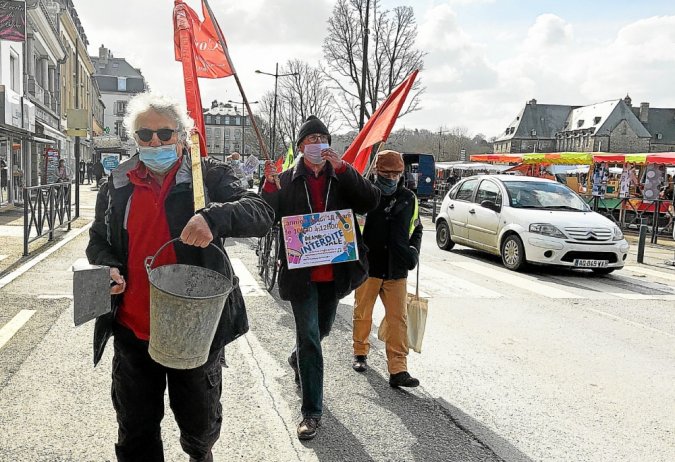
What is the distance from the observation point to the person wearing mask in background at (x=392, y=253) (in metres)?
4.86

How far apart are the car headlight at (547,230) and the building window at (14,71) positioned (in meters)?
18.7

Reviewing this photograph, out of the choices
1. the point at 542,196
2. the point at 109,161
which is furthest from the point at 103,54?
the point at 542,196

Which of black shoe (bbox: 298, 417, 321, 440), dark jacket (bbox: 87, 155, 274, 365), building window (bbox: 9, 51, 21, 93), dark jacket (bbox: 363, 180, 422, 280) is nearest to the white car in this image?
dark jacket (bbox: 363, 180, 422, 280)

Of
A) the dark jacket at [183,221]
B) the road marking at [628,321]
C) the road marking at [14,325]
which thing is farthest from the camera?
the road marking at [628,321]

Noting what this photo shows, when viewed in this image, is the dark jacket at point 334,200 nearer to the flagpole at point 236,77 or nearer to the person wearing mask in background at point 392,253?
the flagpole at point 236,77

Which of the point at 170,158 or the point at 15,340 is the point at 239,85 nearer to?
the point at 170,158

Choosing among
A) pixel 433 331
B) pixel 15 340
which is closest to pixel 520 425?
pixel 433 331

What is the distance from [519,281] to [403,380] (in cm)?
595

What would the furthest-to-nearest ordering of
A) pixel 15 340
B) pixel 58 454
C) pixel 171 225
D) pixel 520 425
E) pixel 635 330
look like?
pixel 635 330, pixel 15 340, pixel 520 425, pixel 58 454, pixel 171 225

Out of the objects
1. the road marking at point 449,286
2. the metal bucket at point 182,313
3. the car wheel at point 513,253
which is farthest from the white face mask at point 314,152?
the car wheel at point 513,253

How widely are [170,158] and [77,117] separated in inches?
595

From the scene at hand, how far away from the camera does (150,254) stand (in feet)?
8.68

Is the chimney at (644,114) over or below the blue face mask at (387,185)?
over

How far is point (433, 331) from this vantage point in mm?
6691
